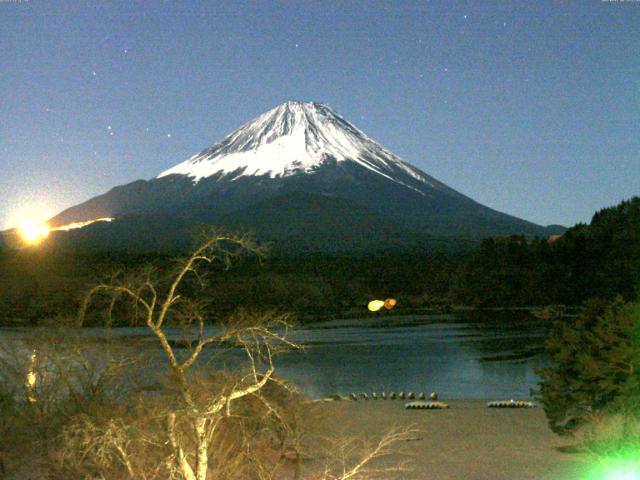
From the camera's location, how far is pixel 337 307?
69500 mm

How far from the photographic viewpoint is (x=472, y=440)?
51.2 ft

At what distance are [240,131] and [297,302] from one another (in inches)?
3074

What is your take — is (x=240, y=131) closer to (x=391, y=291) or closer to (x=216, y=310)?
(x=391, y=291)

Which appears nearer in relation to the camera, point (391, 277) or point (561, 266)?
point (561, 266)

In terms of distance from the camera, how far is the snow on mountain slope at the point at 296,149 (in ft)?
433

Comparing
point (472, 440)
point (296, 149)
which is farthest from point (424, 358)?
point (296, 149)

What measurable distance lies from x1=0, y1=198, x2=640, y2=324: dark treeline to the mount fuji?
19.6m

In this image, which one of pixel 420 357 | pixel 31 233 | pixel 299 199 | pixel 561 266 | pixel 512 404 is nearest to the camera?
pixel 31 233

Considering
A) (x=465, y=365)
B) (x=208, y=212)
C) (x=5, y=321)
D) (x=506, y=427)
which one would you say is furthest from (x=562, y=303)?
(x=208, y=212)

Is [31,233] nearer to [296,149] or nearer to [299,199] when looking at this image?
[299,199]

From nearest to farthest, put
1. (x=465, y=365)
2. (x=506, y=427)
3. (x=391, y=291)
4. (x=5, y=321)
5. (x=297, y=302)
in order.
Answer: (x=506, y=427), (x=465, y=365), (x=5, y=321), (x=297, y=302), (x=391, y=291)

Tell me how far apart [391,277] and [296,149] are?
64.9 metres

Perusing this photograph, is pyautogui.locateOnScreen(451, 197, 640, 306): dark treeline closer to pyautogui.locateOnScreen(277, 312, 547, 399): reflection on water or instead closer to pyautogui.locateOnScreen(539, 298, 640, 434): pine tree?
pyautogui.locateOnScreen(277, 312, 547, 399): reflection on water

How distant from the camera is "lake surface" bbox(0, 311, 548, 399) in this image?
27.0 meters
